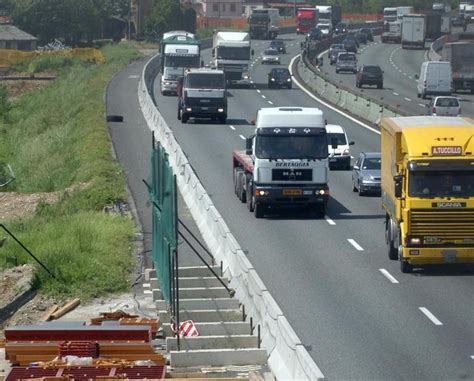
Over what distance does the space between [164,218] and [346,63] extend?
79.4 m

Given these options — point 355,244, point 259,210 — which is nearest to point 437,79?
point 259,210

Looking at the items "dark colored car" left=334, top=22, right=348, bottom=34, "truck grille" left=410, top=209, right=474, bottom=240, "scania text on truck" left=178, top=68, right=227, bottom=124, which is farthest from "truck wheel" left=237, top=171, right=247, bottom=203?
"dark colored car" left=334, top=22, right=348, bottom=34

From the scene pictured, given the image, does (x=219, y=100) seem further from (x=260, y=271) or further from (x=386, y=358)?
(x=386, y=358)

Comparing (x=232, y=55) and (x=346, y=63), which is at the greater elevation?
(x=232, y=55)

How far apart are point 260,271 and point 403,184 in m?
3.70

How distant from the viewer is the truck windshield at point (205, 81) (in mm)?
62188

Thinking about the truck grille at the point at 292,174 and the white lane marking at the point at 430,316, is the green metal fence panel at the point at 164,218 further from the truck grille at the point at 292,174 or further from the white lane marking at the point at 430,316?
the truck grille at the point at 292,174

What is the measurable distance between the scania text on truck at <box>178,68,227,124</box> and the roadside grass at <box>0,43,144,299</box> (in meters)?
4.02

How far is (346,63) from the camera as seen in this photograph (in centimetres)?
10212

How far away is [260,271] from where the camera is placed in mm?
29500

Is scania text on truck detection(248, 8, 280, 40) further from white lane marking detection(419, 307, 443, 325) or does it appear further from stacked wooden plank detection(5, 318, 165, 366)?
stacked wooden plank detection(5, 318, 165, 366)

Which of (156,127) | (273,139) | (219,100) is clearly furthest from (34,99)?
(273,139)

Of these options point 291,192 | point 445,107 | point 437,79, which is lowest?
point 437,79

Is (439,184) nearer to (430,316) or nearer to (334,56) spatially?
(430,316)
